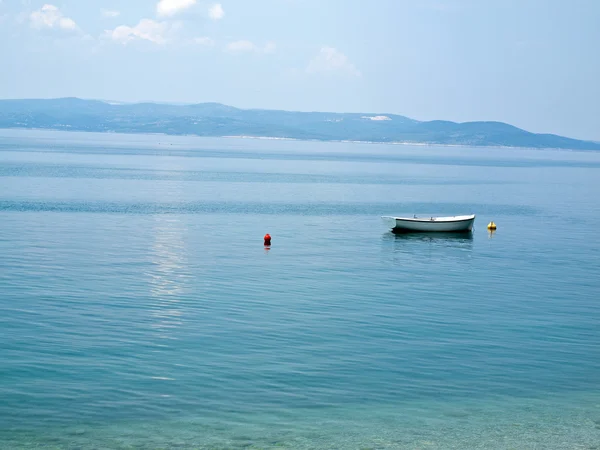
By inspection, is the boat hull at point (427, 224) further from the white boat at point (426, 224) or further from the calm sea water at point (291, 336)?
the calm sea water at point (291, 336)

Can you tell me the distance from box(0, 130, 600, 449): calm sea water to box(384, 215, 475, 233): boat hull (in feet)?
Answer: 4.16

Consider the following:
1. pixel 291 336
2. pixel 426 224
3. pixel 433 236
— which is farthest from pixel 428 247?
pixel 291 336

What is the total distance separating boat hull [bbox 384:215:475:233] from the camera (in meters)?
78.7

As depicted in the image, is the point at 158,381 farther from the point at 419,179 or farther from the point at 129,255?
the point at 419,179

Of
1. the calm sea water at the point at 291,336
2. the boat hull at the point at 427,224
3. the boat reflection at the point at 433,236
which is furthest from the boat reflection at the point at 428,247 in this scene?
the boat hull at the point at 427,224

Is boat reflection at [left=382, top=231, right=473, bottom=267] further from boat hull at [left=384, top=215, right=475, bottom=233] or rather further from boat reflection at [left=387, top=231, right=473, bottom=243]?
boat hull at [left=384, top=215, right=475, bottom=233]

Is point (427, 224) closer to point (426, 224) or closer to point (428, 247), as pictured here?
point (426, 224)

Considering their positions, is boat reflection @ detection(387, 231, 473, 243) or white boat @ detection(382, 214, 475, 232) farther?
white boat @ detection(382, 214, 475, 232)

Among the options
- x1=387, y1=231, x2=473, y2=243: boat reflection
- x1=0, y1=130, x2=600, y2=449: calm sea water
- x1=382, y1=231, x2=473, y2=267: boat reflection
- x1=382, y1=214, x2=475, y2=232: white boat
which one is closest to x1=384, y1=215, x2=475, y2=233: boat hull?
x1=382, y1=214, x2=475, y2=232: white boat

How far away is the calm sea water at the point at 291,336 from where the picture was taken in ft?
87.1

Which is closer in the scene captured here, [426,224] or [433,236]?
[426,224]

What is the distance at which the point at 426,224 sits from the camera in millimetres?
79500

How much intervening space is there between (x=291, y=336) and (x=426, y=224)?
1747 inches

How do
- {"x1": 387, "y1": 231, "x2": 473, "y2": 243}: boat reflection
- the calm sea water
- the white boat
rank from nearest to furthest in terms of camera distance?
the calm sea water < {"x1": 387, "y1": 231, "x2": 473, "y2": 243}: boat reflection < the white boat
